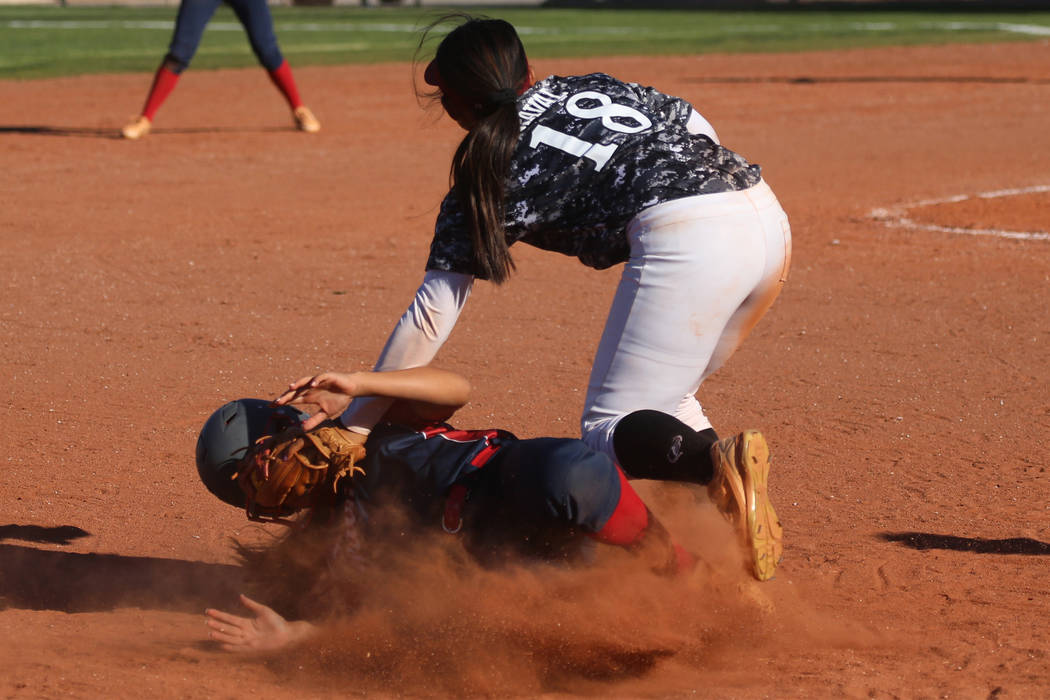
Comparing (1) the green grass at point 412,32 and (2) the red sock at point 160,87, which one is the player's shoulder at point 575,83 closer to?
(2) the red sock at point 160,87

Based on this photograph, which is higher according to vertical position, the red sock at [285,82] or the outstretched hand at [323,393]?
the outstretched hand at [323,393]

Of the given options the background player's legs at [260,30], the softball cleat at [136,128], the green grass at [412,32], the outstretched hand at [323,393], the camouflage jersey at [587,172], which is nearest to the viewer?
the outstretched hand at [323,393]

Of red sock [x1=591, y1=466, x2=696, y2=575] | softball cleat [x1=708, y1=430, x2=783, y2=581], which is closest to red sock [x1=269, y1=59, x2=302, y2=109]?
red sock [x1=591, y1=466, x2=696, y2=575]

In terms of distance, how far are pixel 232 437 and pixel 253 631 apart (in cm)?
53

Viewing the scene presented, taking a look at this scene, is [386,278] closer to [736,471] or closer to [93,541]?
[93,541]

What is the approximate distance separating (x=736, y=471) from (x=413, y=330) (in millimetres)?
831

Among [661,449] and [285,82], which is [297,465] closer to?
[661,449]

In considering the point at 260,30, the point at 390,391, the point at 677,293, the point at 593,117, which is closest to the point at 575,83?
the point at 593,117

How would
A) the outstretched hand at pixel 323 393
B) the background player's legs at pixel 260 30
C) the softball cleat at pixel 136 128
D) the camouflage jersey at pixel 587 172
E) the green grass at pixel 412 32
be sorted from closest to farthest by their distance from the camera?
the outstretched hand at pixel 323 393, the camouflage jersey at pixel 587 172, the background player's legs at pixel 260 30, the softball cleat at pixel 136 128, the green grass at pixel 412 32

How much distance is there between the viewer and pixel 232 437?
3.59 meters

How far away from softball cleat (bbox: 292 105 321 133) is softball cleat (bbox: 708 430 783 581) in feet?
31.0

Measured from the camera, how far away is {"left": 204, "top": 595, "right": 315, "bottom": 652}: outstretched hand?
332 centimetres

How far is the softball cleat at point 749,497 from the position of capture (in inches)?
126

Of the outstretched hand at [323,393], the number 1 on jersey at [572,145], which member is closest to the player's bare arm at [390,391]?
the outstretched hand at [323,393]
